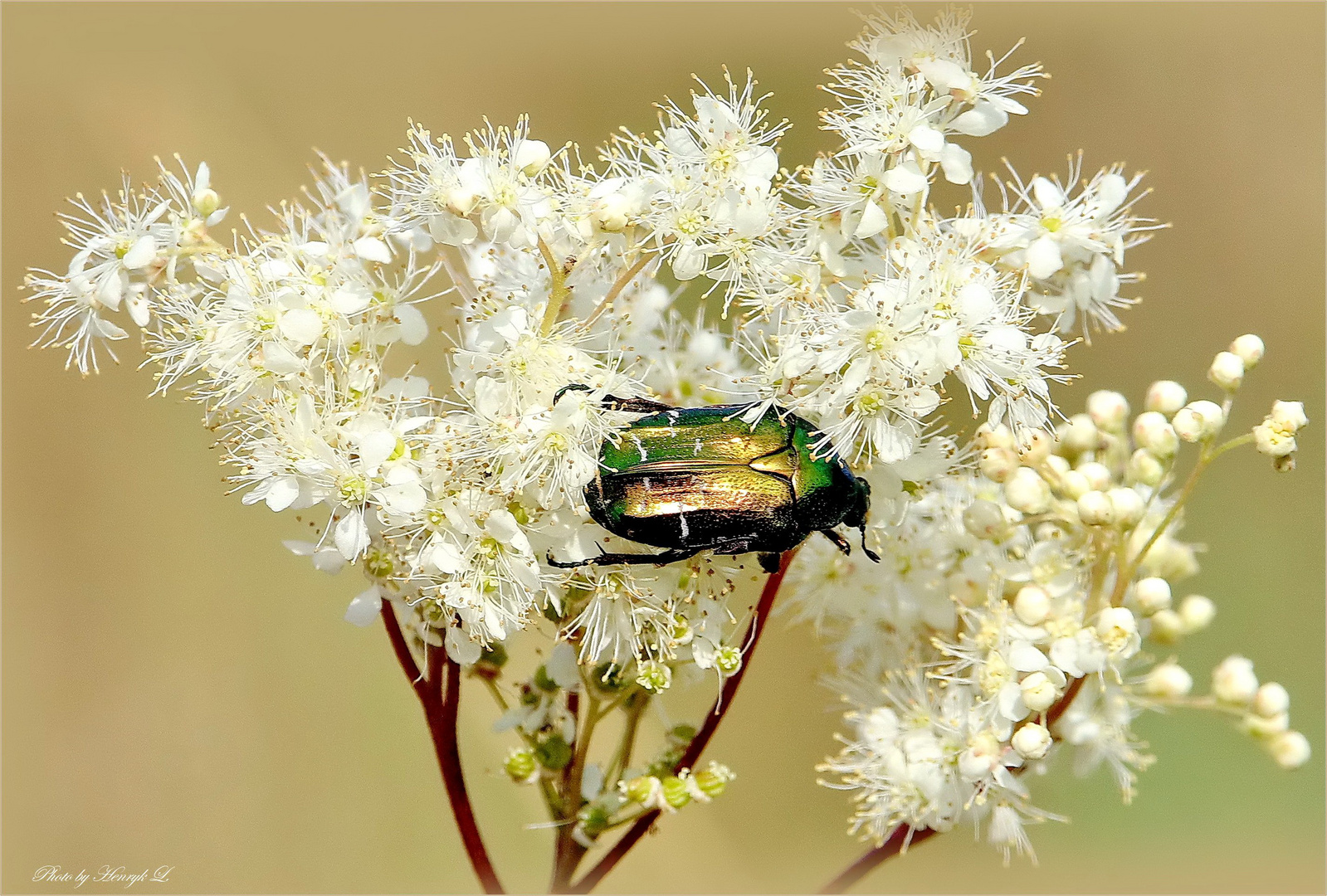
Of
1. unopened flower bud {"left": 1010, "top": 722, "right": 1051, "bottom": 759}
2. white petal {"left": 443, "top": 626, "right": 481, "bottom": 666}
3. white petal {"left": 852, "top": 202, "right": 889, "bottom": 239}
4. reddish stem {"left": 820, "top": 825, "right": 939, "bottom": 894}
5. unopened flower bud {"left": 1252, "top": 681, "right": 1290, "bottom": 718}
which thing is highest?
white petal {"left": 852, "top": 202, "right": 889, "bottom": 239}

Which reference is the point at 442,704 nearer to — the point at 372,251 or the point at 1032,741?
the point at 372,251

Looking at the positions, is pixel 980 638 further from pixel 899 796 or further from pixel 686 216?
pixel 686 216

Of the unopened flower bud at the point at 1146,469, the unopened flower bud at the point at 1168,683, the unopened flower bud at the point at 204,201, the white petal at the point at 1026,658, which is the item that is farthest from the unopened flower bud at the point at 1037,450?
the unopened flower bud at the point at 204,201

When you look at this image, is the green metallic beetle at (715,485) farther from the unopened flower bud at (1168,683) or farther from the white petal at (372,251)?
the unopened flower bud at (1168,683)

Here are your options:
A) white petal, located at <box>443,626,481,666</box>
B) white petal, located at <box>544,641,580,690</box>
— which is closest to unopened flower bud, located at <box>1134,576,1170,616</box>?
white petal, located at <box>544,641,580,690</box>

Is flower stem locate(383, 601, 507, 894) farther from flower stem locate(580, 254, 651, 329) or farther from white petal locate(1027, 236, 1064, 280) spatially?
white petal locate(1027, 236, 1064, 280)
